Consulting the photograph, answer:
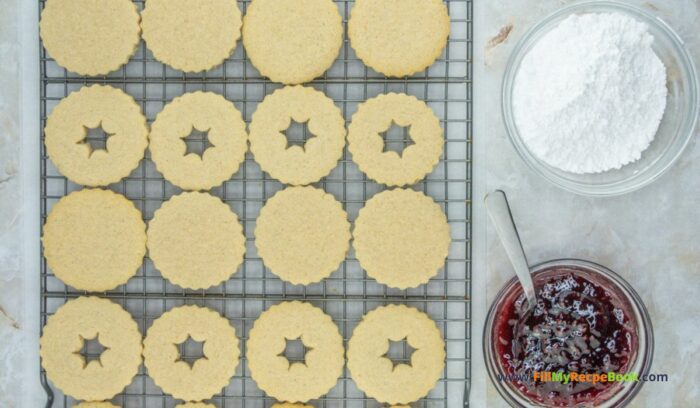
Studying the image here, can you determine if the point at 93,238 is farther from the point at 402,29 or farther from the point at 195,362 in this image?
the point at 402,29

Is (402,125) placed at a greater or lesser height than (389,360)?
greater

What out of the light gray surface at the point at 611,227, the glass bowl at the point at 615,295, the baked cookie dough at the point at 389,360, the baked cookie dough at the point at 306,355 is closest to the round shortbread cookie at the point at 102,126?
the baked cookie dough at the point at 306,355

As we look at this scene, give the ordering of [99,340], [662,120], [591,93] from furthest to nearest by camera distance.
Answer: [99,340] → [662,120] → [591,93]

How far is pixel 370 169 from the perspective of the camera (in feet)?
6.32

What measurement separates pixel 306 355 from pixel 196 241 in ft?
1.56

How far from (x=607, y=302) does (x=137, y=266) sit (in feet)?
4.49

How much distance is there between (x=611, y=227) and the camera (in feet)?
6.51

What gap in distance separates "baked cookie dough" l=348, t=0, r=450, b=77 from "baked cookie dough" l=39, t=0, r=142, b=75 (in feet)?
2.27

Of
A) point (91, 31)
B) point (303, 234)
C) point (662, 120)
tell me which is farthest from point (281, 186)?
point (662, 120)

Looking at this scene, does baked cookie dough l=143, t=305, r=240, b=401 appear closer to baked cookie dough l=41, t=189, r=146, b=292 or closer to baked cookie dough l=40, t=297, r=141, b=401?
baked cookie dough l=40, t=297, r=141, b=401

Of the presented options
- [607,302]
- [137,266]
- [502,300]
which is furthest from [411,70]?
[137,266]

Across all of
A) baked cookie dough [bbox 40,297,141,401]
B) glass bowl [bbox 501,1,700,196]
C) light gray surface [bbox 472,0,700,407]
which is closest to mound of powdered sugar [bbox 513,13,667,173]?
glass bowl [bbox 501,1,700,196]

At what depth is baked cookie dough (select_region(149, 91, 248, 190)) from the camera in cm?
194

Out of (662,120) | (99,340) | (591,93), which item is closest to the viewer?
(591,93)
